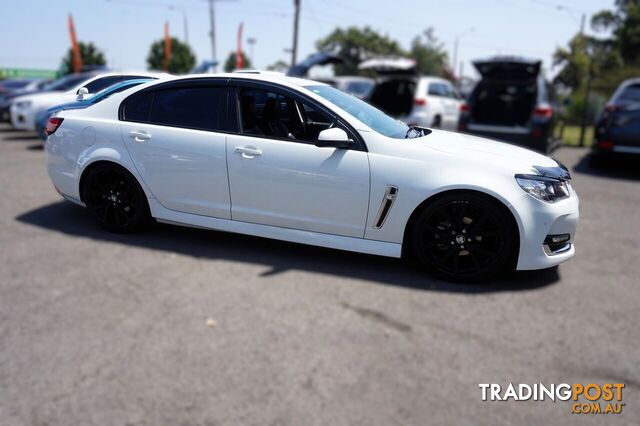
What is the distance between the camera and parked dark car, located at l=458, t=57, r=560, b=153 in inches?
365

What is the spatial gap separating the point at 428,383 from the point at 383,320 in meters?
0.68

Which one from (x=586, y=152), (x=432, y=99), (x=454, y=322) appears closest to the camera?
(x=454, y=322)

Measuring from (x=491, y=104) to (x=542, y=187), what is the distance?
7.73m

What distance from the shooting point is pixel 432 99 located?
37.4 ft

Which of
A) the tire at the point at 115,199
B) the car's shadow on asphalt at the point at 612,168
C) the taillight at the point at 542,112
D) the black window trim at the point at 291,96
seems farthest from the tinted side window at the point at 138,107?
the car's shadow on asphalt at the point at 612,168

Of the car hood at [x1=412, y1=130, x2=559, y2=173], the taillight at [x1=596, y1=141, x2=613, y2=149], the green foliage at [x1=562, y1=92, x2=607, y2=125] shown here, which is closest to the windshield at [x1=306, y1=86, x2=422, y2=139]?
the car hood at [x1=412, y1=130, x2=559, y2=173]

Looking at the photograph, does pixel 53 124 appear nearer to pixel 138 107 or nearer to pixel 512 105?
pixel 138 107

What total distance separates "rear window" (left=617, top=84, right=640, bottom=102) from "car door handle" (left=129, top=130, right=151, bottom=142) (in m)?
8.28

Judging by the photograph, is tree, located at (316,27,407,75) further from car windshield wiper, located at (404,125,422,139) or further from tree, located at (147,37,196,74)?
car windshield wiper, located at (404,125,422,139)

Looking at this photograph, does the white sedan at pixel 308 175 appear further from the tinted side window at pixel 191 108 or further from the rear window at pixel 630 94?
the rear window at pixel 630 94

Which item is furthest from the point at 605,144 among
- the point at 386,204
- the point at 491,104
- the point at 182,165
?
the point at 182,165

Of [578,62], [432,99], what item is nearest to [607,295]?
[432,99]

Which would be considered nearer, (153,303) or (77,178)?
(153,303)

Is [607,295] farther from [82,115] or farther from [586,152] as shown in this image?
[586,152]
